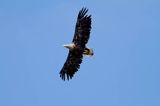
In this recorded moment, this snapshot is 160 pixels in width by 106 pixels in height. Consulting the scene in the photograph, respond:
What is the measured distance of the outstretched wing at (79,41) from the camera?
84.9 meters

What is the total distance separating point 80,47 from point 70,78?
8.64ft

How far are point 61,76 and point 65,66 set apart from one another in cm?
69

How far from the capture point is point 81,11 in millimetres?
85562

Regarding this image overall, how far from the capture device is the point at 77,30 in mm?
85500

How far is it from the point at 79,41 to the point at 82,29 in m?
0.82

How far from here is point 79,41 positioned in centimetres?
8494

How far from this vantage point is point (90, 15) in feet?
280

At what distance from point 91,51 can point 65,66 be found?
3.11 meters

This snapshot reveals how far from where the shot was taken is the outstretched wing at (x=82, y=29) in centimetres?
8488

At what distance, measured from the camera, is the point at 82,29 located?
280ft

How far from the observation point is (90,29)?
84938 mm

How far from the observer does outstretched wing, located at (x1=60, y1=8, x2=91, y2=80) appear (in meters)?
84.9

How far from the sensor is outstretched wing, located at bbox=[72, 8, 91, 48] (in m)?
84.9

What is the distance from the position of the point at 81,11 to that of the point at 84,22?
2.64 feet
